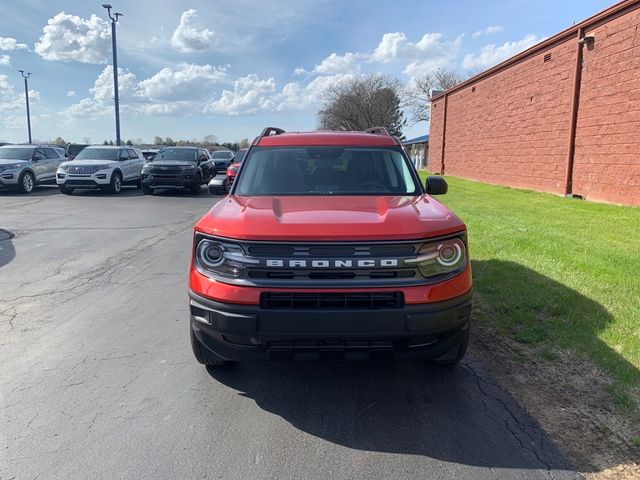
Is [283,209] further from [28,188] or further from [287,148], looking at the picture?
[28,188]

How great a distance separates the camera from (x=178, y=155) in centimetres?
1994

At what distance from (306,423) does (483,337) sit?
215 cm

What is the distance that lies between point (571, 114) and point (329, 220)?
14079 mm

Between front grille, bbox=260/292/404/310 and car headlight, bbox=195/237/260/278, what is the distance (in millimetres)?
254

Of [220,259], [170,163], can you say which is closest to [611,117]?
[220,259]

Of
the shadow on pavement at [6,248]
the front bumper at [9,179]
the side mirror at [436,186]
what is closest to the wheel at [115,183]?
the front bumper at [9,179]

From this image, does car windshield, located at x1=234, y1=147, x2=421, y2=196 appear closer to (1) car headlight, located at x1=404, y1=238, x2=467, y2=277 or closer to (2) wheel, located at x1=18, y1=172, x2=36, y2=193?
(1) car headlight, located at x1=404, y1=238, x2=467, y2=277

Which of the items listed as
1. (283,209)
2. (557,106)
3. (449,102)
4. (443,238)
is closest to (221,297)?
(283,209)

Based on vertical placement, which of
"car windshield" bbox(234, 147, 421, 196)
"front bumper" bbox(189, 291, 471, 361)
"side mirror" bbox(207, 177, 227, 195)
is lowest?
"front bumper" bbox(189, 291, 471, 361)

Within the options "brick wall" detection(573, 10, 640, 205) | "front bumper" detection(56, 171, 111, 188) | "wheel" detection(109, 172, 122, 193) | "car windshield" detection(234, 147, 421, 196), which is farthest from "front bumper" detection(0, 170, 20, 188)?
"brick wall" detection(573, 10, 640, 205)

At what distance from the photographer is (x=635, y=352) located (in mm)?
4012

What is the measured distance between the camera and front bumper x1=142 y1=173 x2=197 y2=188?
1848 centimetres

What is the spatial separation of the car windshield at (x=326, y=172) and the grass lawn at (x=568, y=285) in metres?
1.73

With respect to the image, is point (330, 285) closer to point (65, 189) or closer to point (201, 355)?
point (201, 355)
